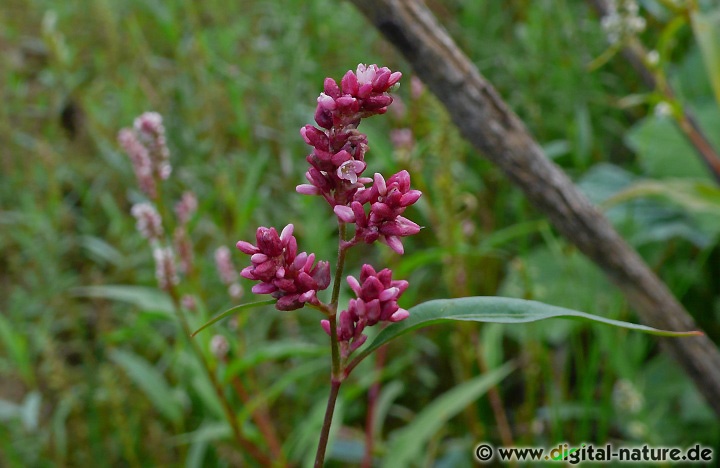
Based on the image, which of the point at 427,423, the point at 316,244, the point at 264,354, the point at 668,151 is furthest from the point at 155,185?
the point at 668,151

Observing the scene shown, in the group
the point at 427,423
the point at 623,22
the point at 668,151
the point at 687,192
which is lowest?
the point at 427,423

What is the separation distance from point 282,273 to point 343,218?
78mm

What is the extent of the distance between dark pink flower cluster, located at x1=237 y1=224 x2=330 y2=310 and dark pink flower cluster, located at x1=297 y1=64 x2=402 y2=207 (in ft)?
0.18

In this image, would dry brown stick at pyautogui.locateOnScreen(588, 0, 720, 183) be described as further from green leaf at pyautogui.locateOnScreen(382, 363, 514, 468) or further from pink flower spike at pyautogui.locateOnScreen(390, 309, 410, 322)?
pink flower spike at pyautogui.locateOnScreen(390, 309, 410, 322)

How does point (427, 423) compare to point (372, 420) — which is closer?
point (427, 423)

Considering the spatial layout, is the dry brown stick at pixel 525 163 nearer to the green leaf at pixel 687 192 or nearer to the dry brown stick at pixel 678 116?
the green leaf at pixel 687 192

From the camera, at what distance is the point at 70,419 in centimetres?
206

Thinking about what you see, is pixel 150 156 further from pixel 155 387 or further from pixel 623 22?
pixel 623 22

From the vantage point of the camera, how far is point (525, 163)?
121 cm

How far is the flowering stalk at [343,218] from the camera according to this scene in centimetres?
56

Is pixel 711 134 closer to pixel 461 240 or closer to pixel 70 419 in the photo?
pixel 461 240

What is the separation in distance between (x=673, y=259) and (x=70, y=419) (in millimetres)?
1881

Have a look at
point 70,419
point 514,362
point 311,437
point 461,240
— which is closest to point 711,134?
point 514,362

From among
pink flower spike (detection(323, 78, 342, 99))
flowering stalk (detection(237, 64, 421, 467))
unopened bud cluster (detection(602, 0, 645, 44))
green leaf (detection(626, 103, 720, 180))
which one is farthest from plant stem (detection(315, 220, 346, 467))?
green leaf (detection(626, 103, 720, 180))
